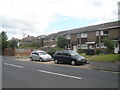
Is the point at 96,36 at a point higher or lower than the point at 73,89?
higher

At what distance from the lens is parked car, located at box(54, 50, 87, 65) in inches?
705

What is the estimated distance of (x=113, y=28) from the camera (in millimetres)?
37312

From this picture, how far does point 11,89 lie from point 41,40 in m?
57.4

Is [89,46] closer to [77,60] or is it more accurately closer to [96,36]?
[96,36]

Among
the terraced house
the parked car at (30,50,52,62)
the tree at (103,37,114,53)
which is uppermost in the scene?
the terraced house

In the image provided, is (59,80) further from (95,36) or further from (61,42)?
(61,42)

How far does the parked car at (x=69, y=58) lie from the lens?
17906 millimetres

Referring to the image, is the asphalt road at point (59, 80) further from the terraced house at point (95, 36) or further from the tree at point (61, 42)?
the tree at point (61, 42)

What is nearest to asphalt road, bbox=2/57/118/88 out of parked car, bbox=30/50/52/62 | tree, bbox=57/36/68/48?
parked car, bbox=30/50/52/62

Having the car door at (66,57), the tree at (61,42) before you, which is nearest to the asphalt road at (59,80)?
the car door at (66,57)

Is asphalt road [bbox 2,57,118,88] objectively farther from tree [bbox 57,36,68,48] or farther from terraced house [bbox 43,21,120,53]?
tree [bbox 57,36,68,48]

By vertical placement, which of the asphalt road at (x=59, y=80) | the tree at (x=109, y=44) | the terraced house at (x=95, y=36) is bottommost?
the asphalt road at (x=59, y=80)

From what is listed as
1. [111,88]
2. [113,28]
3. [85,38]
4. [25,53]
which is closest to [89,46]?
[85,38]

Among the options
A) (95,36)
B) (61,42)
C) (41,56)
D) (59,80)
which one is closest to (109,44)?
(95,36)
